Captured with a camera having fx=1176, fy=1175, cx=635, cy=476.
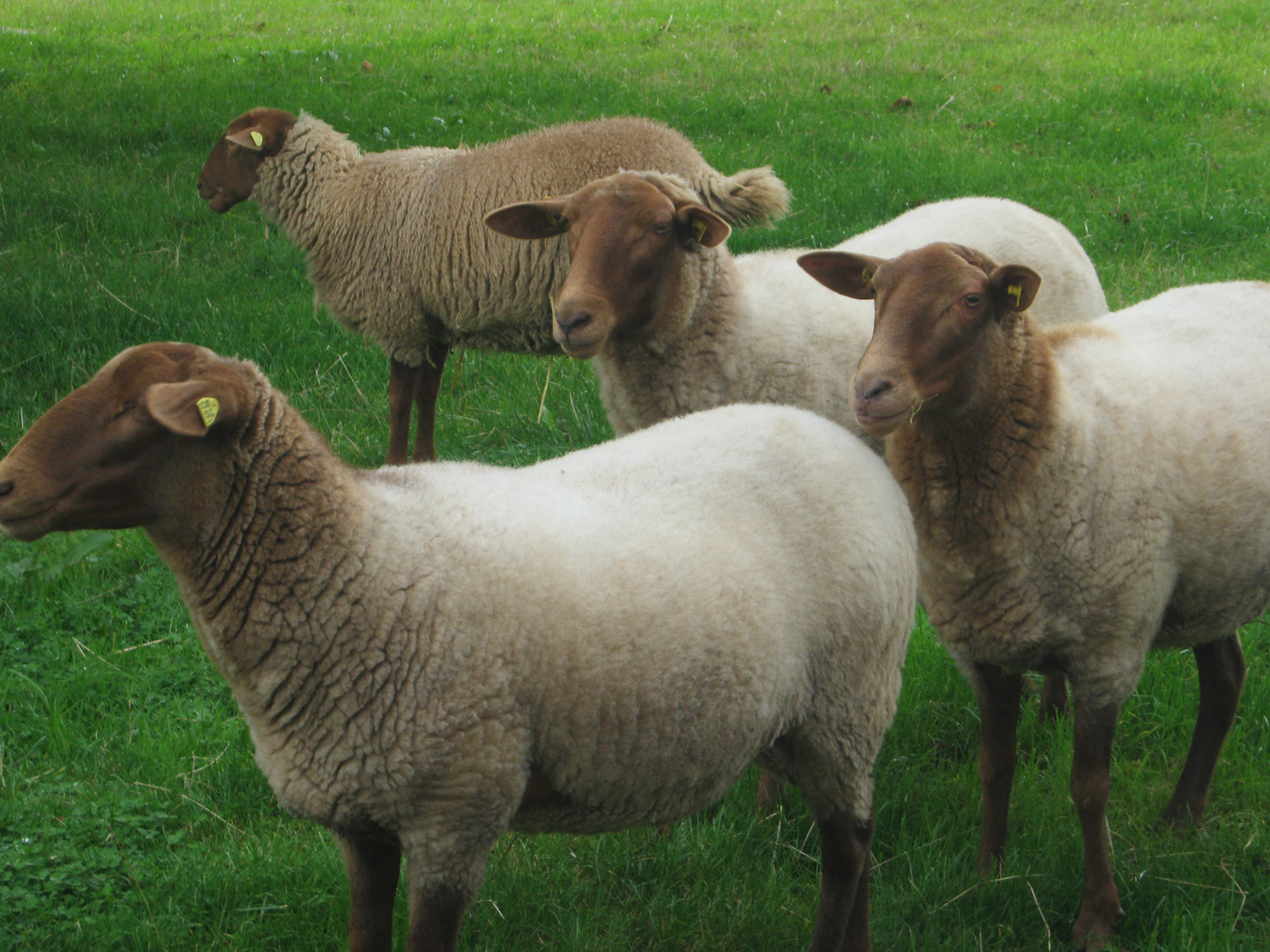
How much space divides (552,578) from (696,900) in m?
1.17

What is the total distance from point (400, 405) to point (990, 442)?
135 inches

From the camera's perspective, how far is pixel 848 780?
9.44ft

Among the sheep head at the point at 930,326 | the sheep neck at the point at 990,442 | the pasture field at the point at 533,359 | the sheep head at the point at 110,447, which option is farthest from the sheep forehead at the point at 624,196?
the sheep head at the point at 110,447

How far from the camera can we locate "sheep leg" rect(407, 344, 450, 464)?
5.77m

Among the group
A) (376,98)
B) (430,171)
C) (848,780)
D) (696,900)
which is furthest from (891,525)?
(376,98)

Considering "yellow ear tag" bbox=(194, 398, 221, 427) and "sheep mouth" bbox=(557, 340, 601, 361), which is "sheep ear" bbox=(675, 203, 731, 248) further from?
"yellow ear tag" bbox=(194, 398, 221, 427)

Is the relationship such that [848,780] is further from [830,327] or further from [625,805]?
[830,327]

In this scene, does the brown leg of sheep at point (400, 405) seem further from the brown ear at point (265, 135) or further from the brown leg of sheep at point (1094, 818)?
the brown leg of sheep at point (1094, 818)

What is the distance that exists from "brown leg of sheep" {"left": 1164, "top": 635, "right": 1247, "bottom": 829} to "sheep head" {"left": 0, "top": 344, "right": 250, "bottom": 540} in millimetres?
2968

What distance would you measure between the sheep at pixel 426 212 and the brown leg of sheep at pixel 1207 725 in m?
2.63

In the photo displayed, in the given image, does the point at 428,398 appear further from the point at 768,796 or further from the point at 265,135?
the point at 768,796

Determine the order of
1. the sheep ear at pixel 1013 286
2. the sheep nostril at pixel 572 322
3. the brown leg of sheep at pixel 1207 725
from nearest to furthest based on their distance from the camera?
the sheep ear at pixel 1013 286 < the brown leg of sheep at pixel 1207 725 < the sheep nostril at pixel 572 322

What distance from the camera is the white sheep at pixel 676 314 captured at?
154 inches

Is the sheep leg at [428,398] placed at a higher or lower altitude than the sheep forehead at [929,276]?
lower
